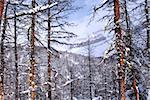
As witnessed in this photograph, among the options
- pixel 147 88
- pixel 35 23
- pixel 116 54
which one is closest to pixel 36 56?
pixel 35 23

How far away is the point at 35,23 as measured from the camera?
1847 cm

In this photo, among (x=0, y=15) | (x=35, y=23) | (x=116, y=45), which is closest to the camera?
(x=0, y=15)

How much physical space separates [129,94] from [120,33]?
17004 millimetres

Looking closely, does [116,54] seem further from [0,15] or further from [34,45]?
[0,15]

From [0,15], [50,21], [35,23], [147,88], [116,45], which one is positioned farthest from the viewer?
[147,88]

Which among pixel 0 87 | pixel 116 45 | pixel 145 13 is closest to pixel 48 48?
pixel 0 87

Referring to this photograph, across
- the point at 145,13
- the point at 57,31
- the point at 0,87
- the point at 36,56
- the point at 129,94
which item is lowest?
the point at 129,94

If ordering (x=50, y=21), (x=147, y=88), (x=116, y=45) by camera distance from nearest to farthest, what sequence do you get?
(x=116, y=45), (x=50, y=21), (x=147, y=88)

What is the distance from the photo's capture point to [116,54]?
16219 millimetres

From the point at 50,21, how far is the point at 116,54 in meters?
5.35

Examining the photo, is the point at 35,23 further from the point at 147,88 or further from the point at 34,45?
the point at 147,88

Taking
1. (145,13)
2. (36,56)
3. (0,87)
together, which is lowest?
(0,87)

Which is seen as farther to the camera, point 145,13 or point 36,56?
point 145,13

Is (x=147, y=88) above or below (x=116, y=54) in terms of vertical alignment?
below
